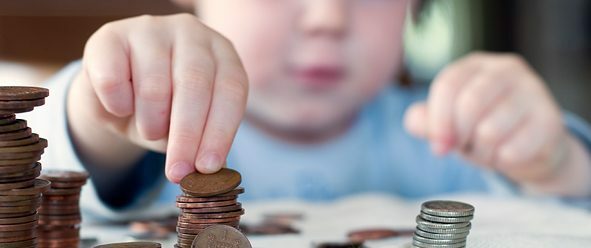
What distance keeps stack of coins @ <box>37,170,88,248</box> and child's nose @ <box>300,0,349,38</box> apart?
2.55 ft

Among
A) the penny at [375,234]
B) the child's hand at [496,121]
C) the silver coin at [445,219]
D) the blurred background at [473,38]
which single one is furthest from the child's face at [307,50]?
the blurred background at [473,38]

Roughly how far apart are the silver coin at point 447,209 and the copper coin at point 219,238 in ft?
0.59

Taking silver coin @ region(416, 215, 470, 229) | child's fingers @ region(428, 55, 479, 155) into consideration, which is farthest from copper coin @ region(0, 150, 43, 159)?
child's fingers @ region(428, 55, 479, 155)

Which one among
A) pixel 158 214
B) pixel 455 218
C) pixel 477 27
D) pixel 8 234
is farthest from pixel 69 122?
pixel 477 27

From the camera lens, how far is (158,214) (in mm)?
1187

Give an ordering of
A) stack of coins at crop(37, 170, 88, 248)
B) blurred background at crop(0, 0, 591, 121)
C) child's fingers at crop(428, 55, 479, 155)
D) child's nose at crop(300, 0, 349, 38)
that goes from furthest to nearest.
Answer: blurred background at crop(0, 0, 591, 121) → child's nose at crop(300, 0, 349, 38) → child's fingers at crop(428, 55, 479, 155) → stack of coins at crop(37, 170, 88, 248)

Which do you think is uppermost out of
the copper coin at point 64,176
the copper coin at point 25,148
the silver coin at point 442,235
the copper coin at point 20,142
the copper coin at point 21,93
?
the copper coin at point 21,93

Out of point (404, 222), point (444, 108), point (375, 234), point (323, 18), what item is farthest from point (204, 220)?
point (323, 18)

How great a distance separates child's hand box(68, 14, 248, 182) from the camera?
28.9 inches

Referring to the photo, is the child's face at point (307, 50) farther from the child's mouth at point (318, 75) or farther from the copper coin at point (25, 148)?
the copper coin at point (25, 148)

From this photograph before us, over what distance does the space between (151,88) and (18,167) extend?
0.14 metres

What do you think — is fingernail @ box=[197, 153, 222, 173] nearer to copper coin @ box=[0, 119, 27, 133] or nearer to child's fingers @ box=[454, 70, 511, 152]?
copper coin @ box=[0, 119, 27, 133]

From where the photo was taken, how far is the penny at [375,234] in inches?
37.0

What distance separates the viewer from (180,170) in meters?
0.73
